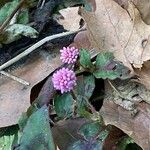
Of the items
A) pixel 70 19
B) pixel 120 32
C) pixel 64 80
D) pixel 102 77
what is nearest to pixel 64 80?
pixel 64 80

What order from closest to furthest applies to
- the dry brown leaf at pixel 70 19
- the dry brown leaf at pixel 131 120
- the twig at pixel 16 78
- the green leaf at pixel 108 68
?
the dry brown leaf at pixel 131 120
the green leaf at pixel 108 68
the twig at pixel 16 78
the dry brown leaf at pixel 70 19

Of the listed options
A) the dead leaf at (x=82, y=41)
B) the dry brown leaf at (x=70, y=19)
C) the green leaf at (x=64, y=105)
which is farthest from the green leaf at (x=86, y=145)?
the dry brown leaf at (x=70, y=19)

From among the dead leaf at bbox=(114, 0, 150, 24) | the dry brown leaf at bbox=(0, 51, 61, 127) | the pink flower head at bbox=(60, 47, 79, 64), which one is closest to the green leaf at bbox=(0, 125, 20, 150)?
the dry brown leaf at bbox=(0, 51, 61, 127)

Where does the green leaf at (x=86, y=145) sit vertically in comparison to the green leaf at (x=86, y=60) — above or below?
below

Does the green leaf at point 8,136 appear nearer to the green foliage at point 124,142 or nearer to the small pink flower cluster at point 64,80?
the small pink flower cluster at point 64,80

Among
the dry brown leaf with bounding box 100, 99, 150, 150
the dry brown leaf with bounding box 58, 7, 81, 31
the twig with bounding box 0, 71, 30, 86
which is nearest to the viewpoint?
the dry brown leaf with bounding box 100, 99, 150, 150

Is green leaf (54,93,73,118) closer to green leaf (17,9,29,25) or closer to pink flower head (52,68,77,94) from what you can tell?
pink flower head (52,68,77,94)
